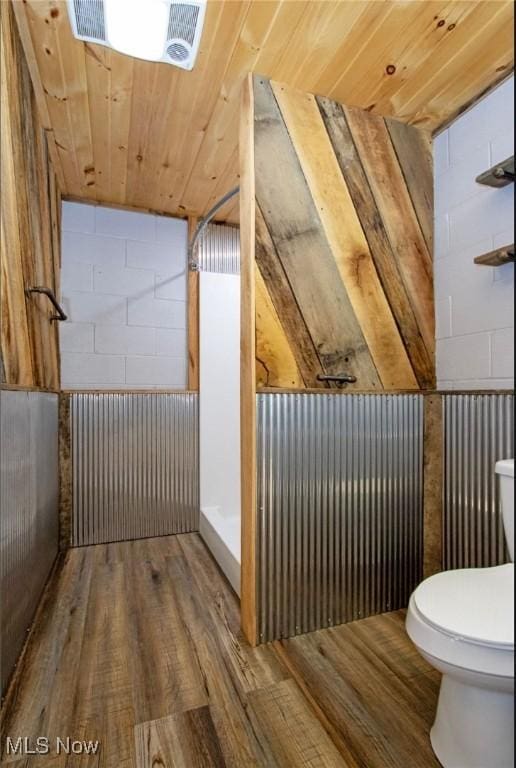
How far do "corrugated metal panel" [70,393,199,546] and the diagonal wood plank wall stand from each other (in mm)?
1385

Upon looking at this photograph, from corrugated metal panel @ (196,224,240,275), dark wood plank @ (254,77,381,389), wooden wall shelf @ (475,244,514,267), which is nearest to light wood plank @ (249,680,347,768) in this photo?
dark wood plank @ (254,77,381,389)

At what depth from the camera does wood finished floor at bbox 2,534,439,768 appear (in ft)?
3.80

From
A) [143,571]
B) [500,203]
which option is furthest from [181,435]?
[500,203]

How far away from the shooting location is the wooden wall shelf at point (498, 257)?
149cm

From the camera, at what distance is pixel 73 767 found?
110 cm

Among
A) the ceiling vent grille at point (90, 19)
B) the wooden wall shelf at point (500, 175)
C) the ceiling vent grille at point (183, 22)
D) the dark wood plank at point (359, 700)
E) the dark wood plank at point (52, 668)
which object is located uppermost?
the ceiling vent grille at point (90, 19)

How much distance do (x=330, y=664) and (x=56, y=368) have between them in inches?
86.3

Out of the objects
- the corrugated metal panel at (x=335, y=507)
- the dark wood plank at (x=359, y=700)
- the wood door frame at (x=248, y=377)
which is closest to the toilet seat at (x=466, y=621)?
the dark wood plank at (x=359, y=700)

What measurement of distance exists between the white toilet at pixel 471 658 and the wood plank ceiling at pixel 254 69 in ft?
5.15

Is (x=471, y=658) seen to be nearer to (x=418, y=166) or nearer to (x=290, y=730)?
(x=290, y=730)

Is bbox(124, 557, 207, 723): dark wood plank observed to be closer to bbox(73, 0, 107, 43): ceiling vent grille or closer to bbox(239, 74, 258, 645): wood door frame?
bbox(239, 74, 258, 645): wood door frame

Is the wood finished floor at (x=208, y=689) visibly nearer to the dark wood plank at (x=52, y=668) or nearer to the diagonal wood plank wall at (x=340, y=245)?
the dark wood plank at (x=52, y=668)

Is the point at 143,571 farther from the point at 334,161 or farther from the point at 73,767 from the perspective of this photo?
the point at 334,161

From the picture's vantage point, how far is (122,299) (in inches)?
111
